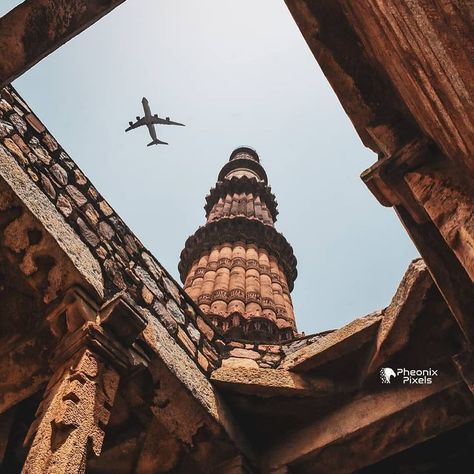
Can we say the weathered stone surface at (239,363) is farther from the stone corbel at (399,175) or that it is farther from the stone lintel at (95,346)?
the stone corbel at (399,175)

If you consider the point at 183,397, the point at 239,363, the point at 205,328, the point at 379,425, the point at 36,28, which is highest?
the point at 36,28

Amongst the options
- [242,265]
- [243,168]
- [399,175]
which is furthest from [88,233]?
[243,168]

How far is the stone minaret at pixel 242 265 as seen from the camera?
30.8 feet

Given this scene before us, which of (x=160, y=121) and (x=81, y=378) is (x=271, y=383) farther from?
(x=160, y=121)

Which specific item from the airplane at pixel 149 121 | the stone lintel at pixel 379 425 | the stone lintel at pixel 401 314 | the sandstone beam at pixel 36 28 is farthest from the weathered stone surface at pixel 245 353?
the airplane at pixel 149 121

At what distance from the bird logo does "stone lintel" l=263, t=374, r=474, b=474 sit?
0.06 m

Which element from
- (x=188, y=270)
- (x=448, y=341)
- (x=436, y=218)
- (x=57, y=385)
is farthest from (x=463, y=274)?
(x=188, y=270)

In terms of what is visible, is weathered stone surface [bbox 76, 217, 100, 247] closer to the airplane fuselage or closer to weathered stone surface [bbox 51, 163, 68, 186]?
weathered stone surface [bbox 51, 163, 68, 186]

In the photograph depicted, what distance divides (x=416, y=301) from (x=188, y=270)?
9.56m

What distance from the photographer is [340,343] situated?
365cm

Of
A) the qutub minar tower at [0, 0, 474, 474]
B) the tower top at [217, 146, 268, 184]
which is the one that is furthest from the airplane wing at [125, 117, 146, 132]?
the qutub minar tower at [0, 0, 474, 474]

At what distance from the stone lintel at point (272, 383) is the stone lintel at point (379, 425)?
202 millimetres

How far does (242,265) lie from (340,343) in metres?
7.82

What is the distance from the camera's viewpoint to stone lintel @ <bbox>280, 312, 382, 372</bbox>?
358cm
